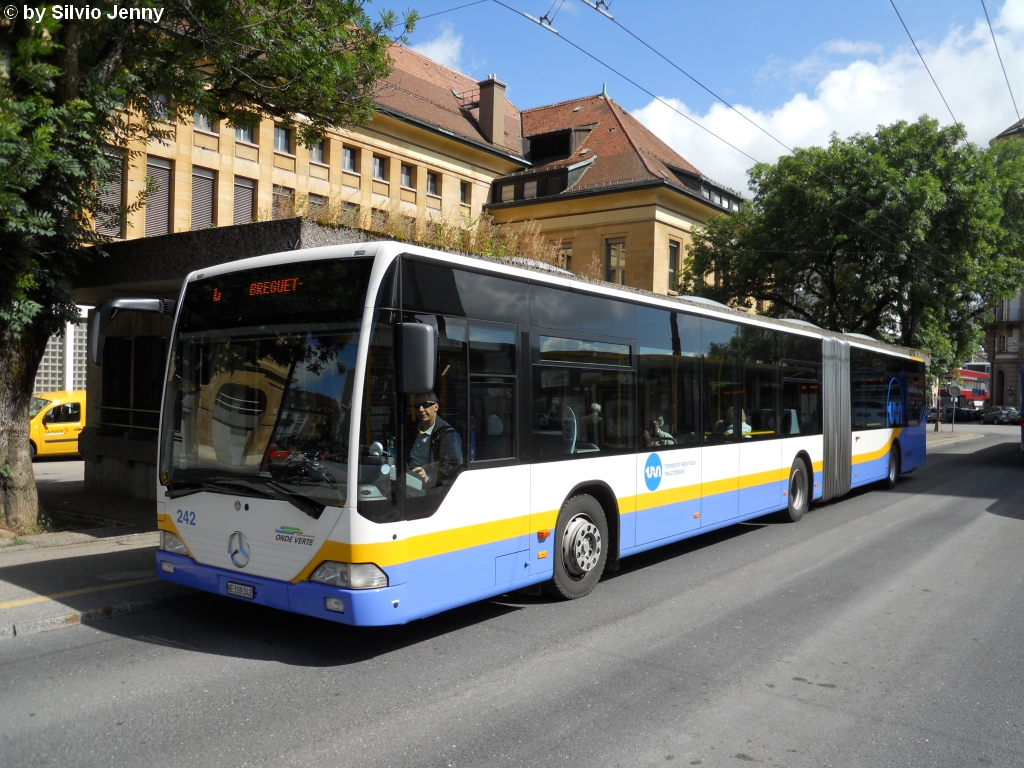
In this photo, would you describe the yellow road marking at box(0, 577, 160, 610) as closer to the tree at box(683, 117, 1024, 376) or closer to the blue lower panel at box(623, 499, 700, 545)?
the blue lower panel at box(623, 499, 700, 545)

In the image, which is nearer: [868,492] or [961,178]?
[868,492]

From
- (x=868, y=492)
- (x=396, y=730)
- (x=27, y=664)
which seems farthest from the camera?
(x=868, y=492)

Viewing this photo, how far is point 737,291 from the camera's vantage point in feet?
→ 103

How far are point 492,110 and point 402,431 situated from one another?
132 feet

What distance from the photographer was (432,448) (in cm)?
584

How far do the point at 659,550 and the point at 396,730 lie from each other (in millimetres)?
6317

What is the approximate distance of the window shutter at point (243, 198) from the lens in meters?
32.1

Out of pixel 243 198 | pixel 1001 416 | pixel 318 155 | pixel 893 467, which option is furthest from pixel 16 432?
pixel 1001 416

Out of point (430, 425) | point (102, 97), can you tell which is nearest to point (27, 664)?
point (430, 425)

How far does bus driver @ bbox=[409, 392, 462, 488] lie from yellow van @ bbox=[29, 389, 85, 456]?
1935 cm

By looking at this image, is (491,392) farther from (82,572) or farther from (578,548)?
(82,572)

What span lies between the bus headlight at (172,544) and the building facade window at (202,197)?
86.5 feet

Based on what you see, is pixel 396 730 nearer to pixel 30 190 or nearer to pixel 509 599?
pixel 509 599

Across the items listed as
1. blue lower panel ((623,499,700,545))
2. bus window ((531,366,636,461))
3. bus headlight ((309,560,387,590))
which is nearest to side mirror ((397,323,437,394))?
bus headlight ((309,560,387,590))
